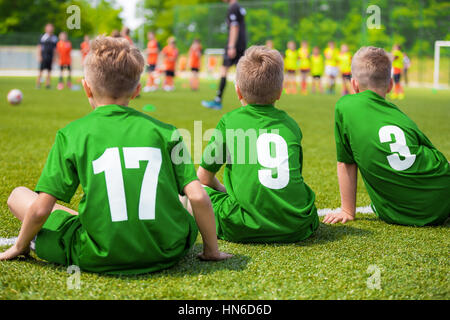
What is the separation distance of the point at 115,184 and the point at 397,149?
1.91 m

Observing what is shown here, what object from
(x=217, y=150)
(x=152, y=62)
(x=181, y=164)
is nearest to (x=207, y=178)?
(x=217, y=150)

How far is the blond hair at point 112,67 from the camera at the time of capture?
2445 millimetres

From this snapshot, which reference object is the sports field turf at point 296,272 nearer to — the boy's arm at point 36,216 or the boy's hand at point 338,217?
the boy's hand at point 338,217

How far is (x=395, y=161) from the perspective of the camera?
3.45 meters

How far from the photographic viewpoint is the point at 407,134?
11.5 ft

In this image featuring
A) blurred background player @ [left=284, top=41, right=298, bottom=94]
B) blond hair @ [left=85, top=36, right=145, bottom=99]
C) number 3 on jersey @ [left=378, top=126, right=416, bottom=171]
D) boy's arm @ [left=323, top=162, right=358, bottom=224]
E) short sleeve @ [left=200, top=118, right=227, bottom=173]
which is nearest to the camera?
blond hair @ [left=85, top=36, right=145, bottom=99]

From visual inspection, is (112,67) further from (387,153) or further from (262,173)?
(387,153)

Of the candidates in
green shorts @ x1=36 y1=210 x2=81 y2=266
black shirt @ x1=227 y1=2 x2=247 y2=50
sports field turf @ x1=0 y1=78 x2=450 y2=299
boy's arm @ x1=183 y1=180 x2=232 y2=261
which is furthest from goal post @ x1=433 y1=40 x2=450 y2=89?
green shorts @ x1=36 y1=210 x2=81 y2=266

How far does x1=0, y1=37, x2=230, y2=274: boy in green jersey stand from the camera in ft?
7.83

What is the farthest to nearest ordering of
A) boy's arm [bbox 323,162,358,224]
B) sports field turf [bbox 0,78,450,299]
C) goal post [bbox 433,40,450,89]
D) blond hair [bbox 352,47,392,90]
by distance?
goal post [bbox 433,40,450,89]
boy's arm [bbox 323,162,358,224]
blond hair [bbox 352,47,392,90]
sports field turf [bbox 0,78,450,299]

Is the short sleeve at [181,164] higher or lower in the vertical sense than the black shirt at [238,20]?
lower

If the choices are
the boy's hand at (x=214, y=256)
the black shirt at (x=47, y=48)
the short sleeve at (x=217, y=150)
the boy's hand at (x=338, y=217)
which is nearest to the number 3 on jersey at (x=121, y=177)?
the boy's hand at (x=214, y=256)

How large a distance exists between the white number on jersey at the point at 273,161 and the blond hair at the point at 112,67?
843mm

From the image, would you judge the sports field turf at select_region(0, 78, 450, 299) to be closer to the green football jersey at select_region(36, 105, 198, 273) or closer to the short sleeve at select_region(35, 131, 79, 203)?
the green football jersey at select_region(36, 105, 198, 273)
